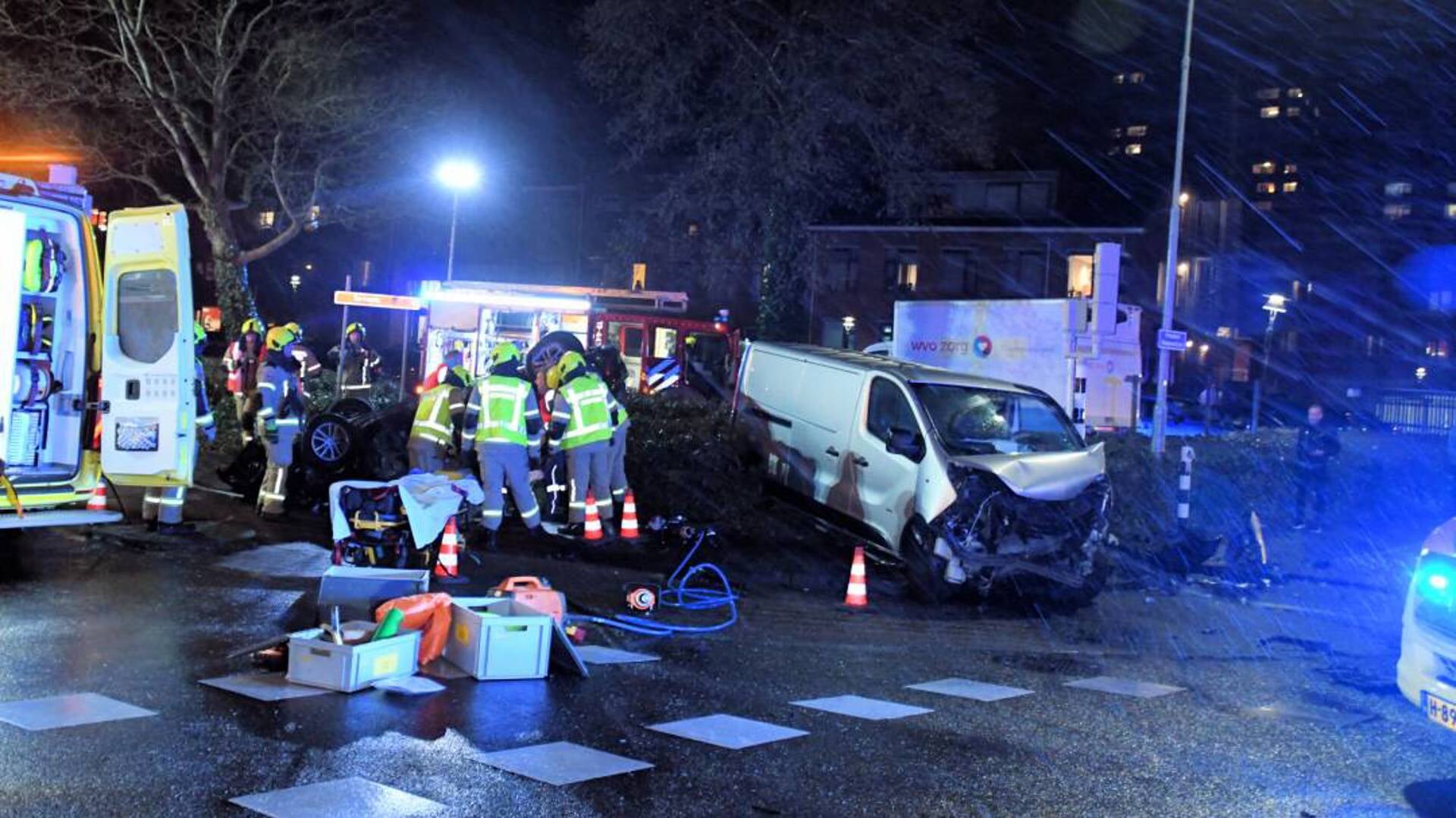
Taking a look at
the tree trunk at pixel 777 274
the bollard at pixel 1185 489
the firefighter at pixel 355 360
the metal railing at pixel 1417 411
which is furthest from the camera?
the metal railing at pixel 1417 411

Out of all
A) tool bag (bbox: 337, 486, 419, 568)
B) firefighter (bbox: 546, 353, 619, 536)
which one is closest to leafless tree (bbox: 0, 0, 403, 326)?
firefighter (bbox: 546, 353, 619, 536)

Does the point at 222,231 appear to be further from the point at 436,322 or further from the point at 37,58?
the point at 436,322

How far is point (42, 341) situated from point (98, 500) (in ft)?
5.84

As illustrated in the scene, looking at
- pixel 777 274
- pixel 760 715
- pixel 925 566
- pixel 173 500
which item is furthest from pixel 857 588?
pixel 777 274

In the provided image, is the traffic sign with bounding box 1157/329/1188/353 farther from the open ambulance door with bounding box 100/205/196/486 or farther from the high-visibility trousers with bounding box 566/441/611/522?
the open ambulance door with bounding box 100/205/196/486

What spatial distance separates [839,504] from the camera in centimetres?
1198

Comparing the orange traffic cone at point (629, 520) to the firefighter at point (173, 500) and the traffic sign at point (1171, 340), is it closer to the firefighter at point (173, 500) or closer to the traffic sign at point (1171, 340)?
the firefighter at point (173, 500)

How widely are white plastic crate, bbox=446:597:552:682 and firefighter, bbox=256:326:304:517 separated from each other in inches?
211

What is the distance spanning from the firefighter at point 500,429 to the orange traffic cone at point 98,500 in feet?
9.45

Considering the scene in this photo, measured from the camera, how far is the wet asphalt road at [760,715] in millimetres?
5145

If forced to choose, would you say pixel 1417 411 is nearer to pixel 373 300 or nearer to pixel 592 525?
pixel 373 300

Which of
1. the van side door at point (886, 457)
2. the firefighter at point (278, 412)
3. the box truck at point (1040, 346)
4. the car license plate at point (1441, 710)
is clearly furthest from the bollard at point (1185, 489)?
the firefighter at point (278, 412)

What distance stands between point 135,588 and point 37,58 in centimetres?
1950

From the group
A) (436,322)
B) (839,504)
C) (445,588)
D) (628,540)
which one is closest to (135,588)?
(445,588)
